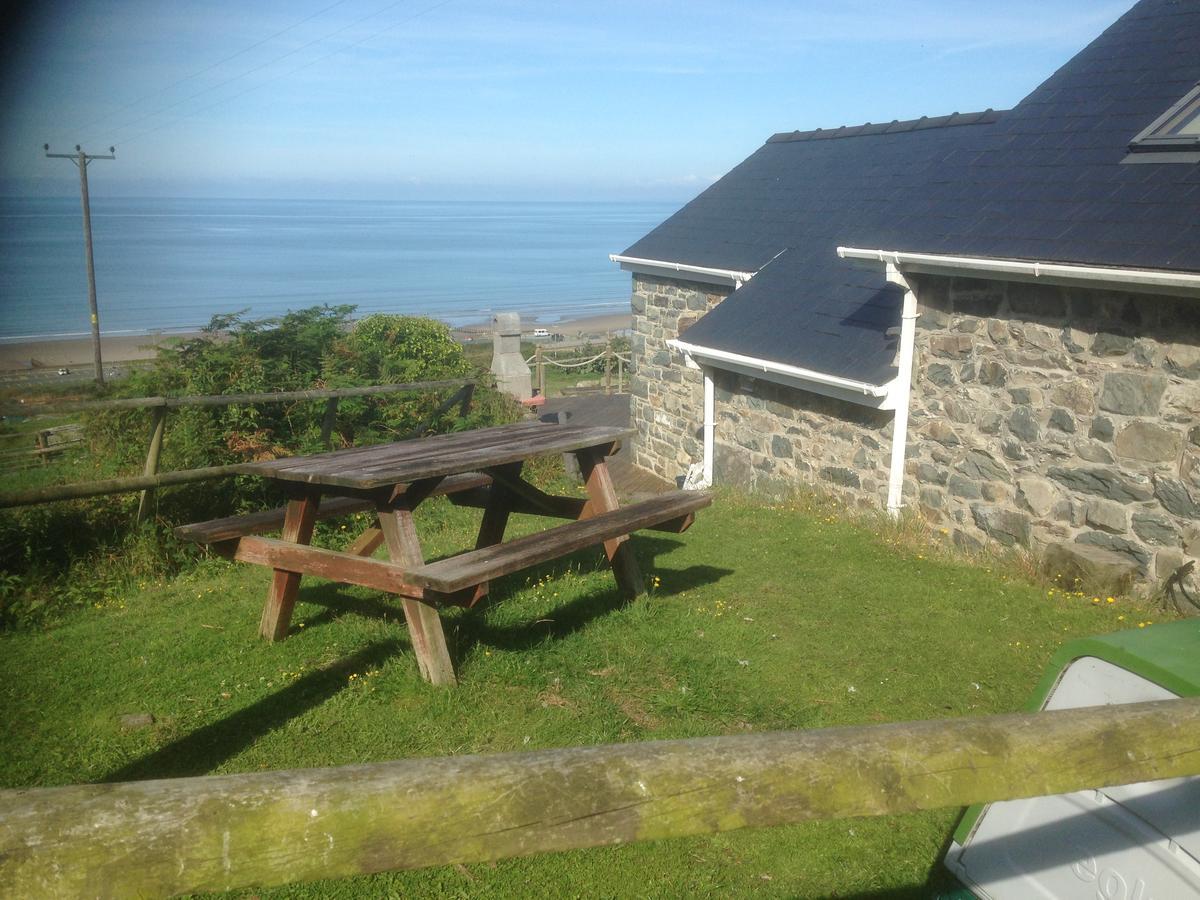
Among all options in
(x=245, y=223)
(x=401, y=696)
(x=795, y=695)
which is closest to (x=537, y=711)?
(x=401, y=696)

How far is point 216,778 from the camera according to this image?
4.70ft

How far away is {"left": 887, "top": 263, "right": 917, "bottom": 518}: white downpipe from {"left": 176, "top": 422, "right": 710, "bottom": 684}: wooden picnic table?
135 inches

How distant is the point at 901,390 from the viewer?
904 centimetres

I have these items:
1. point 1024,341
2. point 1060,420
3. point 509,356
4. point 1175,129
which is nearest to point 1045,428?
point 1060,420

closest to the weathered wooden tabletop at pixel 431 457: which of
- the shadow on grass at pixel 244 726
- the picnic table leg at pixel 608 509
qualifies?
the picnic table leg at pixel 608 509

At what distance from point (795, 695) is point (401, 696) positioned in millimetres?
1919

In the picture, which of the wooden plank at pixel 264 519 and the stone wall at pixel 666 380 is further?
the stone wall at pixel 666 380

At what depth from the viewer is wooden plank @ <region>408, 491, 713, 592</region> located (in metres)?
4.62

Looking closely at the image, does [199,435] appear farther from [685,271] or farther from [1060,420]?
[685,271]

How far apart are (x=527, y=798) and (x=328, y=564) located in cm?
380

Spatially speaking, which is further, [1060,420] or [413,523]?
[1060,420]

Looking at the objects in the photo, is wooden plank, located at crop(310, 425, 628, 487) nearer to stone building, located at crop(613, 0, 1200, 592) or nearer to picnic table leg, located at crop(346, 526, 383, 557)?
picnic table leg, located at crop(346, 526, 383, 557)

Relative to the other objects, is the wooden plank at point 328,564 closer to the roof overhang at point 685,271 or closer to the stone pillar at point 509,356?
the roof overhang at point 685,271

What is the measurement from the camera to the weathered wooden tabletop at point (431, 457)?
4777 millimetres
